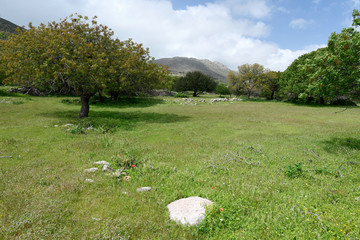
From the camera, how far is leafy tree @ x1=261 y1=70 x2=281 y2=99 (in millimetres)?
63844

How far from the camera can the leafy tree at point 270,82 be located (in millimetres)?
63844

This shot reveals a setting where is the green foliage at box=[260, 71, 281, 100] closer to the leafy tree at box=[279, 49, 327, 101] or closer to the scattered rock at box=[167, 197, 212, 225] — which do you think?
the leafy tree at box=[279, 49, 327, 101]

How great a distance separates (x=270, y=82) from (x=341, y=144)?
Result: 60239mm

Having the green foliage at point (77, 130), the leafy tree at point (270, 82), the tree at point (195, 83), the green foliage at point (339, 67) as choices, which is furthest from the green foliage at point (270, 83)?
the green foliage at point (77, 130)

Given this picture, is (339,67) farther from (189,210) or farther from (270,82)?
(270,82)

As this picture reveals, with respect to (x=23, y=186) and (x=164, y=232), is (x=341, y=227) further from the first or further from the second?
(x=23, y=186)

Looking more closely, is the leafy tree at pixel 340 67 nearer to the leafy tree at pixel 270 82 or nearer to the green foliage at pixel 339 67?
the green foliage at pixel 339 67

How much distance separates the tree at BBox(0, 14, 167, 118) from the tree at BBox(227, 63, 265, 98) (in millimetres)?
55185

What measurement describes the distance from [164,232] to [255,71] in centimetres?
7041

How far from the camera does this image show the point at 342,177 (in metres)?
6.88

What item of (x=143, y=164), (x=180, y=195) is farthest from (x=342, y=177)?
(x=143, y=164)

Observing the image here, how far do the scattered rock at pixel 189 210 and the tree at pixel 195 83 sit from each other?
71.9 metres

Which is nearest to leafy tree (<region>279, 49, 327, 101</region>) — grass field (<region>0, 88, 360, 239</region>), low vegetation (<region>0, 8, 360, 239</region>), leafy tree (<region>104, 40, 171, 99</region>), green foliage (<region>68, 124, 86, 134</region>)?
low vegetation (<region>0, 8, 360, 239</region>)

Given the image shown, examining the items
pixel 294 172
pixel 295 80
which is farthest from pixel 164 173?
pixel 295 80
